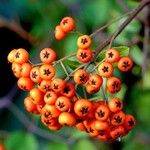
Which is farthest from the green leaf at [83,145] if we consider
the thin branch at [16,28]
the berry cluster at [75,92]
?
the berry cluster at [75,92]

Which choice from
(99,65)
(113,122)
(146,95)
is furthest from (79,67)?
(146,95)

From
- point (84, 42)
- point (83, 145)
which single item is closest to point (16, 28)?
point (83, 145)

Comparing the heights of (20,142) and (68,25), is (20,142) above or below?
below

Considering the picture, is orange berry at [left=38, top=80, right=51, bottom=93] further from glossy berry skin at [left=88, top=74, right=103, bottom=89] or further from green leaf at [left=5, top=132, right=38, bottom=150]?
green leaf at [left=5, top=132, right=38, bottom=150]

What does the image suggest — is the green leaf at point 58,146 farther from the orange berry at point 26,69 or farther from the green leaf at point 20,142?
the orange berry at point 26,69

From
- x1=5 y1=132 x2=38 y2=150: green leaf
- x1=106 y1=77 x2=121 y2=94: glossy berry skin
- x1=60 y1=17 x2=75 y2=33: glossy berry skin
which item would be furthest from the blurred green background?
x1=106 y1=77 x2=121 y2=94: glossy berry skin

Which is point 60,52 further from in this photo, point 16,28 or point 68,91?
point 68,91
